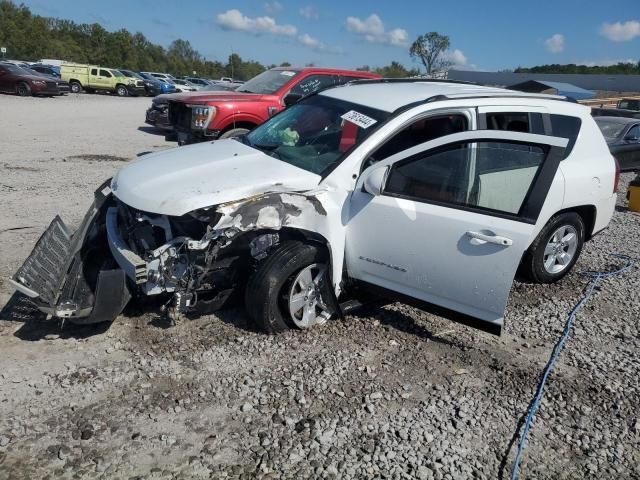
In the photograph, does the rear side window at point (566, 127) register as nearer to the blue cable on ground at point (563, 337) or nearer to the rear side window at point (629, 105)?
the blue cable on ground at point (563, 337)

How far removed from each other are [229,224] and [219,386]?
3.44 feet

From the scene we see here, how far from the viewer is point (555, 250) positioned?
5164 mm

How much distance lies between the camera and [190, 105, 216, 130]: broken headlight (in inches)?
374

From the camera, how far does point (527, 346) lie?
13.5 ft

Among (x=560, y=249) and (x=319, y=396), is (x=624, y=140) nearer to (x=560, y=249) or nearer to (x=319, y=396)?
(x=560, y=249)

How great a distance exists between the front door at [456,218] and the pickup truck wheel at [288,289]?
0.33 metres

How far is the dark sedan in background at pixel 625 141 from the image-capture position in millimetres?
11664

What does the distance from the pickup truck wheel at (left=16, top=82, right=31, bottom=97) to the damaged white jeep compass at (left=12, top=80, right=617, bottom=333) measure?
24.7 meters

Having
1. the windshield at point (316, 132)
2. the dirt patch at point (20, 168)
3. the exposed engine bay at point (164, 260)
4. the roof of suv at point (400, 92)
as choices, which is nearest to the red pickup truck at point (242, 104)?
the dirt patch at point (20, 168)

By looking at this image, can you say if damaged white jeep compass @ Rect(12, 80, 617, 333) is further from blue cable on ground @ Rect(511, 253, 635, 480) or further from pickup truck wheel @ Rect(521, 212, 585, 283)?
pickup truck wheel @ Rect(521, 212, 585, 283)

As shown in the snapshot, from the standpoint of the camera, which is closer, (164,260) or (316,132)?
(164,260)

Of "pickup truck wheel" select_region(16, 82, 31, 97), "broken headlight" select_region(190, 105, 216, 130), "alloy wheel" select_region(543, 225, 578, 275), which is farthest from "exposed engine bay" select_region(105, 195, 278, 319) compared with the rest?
"pickup truck wheel" select_region(16, 82, 31, 97)

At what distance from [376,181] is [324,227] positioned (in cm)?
50

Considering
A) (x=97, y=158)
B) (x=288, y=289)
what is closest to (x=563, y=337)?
(x=288, y=289)
